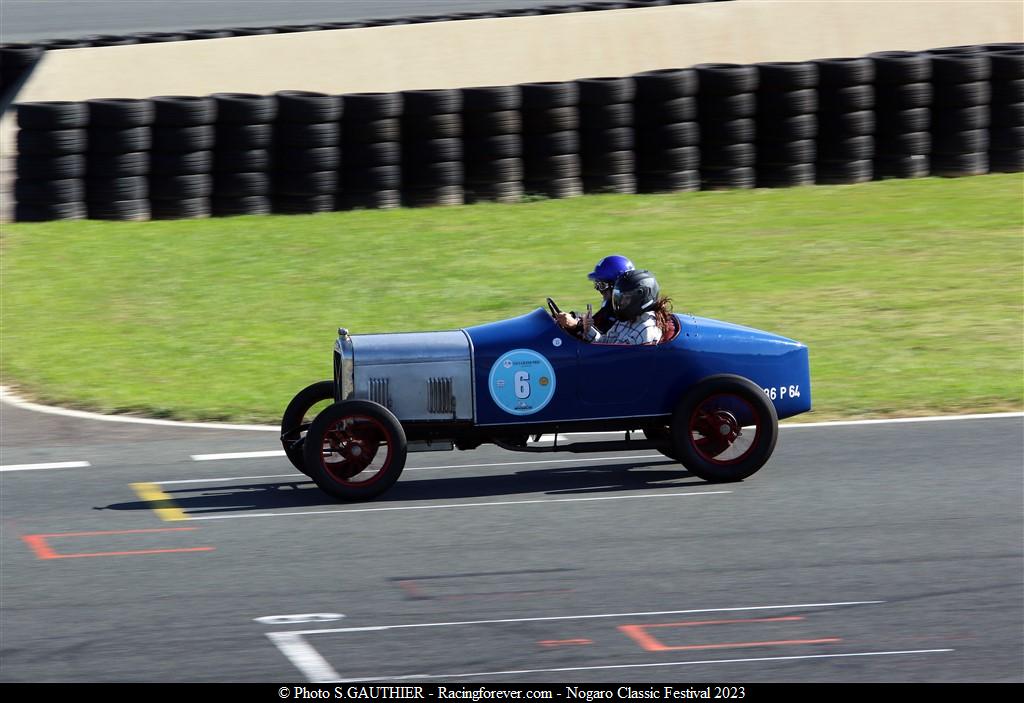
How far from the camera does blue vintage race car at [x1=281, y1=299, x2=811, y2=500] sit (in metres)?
9.18

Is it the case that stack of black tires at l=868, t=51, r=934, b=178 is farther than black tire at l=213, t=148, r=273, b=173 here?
Yes

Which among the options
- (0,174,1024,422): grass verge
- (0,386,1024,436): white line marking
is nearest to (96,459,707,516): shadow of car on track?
(0,386,1024,436): white line marking

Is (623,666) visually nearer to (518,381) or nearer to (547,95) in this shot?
(518,381)

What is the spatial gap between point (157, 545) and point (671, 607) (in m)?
2.95

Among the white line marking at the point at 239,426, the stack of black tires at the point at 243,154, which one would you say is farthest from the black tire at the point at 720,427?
the stack of black tires at the point at 243,154

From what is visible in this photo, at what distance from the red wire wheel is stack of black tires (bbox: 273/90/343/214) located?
7644 millimetres

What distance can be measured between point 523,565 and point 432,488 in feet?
5.88

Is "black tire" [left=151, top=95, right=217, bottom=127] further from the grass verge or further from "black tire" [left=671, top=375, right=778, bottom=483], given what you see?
"black tire" [left=671, top=375, right=778, bottom=483]

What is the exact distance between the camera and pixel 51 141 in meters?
15.8

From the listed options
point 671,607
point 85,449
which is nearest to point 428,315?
point 85,449


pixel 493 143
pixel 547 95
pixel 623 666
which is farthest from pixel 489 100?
pixel 623 666

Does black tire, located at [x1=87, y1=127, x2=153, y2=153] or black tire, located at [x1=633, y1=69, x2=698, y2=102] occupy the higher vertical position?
black tire, located at [x1=633, y1=69, x2=698, y2=102]

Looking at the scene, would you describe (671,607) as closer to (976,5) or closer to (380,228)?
(380,228)

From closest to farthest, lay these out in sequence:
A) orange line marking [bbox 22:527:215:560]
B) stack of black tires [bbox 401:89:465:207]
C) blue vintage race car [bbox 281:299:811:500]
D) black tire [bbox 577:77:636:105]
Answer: orange line marking [bbox 22:527:215:560] < blue vintage race car [bbox 281:299:811:500] < stack of black tires [bbox 401:89:465:207] < black tire [bbox 577:77:636:105]
